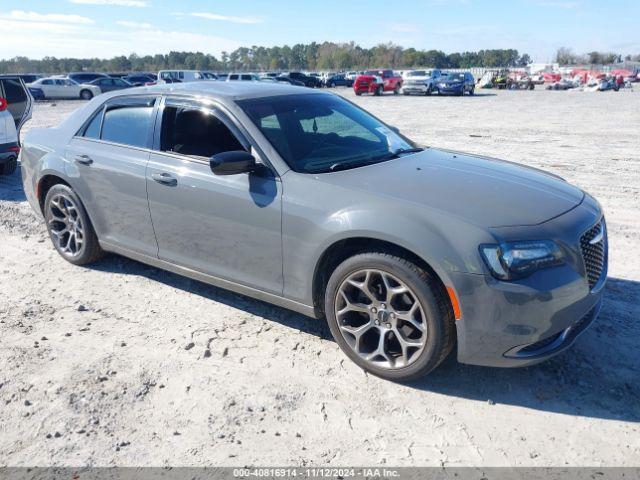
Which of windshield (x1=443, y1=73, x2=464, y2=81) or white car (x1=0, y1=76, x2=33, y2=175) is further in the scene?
windshield (x1=443, y1=73, x2=464, y2=81)

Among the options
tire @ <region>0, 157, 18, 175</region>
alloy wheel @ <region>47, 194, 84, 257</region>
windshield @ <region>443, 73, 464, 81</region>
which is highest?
alloy wheel @ <region>47, 194, 84, 257</region>

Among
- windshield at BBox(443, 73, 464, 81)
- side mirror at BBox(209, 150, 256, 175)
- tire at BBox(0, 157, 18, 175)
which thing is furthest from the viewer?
windshield at BBox(443, 73, 464, 81)

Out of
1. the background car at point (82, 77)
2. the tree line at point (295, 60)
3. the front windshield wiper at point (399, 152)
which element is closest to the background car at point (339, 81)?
the background car at point (82, 77)

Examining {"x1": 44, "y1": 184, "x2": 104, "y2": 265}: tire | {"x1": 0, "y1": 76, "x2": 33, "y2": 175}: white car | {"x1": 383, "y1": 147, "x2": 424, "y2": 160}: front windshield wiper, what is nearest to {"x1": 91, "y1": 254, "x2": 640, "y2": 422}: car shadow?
{"x1": 383, "y1": 147, "x2": 424, "y2": 160}: front windshield wiper

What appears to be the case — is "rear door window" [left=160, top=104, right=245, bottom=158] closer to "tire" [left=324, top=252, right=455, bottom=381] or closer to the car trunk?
"tire" [left=324, top=252, right=455, bottom=381]

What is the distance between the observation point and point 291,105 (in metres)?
4.27

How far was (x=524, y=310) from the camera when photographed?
9.47 ft

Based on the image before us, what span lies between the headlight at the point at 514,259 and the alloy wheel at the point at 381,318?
47cm

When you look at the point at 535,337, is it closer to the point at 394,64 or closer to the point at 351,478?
the point at 351,478

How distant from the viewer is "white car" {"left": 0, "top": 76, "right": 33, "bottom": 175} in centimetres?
859

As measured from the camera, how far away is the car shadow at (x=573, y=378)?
3.12 meters

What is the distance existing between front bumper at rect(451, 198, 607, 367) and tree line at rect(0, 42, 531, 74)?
116 m

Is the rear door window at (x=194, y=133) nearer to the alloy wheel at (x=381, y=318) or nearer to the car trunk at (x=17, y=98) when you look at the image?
the alloy wheel at (x=381, y=318)

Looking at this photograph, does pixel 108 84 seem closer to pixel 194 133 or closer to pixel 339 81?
pixel 339 81
